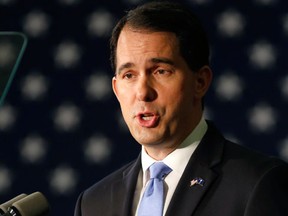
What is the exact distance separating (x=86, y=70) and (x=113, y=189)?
4.30 ft

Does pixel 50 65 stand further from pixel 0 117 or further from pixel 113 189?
pixel 113 189

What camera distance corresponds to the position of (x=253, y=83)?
273cm

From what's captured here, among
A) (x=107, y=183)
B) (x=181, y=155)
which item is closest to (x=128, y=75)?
(x=181, y=155)

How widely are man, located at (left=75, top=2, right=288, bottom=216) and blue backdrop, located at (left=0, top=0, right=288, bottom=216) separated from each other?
4.09 feet

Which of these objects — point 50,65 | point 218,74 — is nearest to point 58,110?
point 50,65

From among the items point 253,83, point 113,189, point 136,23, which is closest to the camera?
point 136,23

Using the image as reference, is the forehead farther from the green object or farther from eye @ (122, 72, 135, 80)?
the green object

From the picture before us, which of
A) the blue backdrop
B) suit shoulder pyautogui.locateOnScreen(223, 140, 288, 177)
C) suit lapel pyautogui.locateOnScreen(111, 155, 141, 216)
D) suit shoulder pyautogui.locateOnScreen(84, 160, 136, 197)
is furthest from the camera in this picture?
the blue backdrop

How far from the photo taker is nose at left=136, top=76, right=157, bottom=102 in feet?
4.58

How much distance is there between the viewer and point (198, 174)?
1450mm

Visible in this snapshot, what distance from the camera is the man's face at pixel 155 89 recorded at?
4.63 feet

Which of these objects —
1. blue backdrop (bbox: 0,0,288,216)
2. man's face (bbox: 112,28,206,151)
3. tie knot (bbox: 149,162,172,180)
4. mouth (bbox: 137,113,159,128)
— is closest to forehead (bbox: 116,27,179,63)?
man's face (bbox: 112,28,206,151)

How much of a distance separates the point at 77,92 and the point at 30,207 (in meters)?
1.56

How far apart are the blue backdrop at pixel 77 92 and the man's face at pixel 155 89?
51.9 inches
